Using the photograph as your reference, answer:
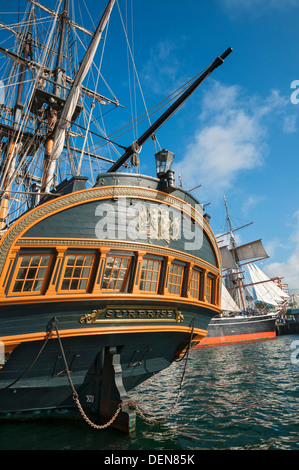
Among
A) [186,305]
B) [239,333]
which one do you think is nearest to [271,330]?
[239,333]

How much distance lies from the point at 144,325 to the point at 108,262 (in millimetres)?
1960

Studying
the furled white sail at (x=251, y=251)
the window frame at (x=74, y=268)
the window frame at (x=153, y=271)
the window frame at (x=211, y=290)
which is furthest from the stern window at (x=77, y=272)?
the furled white sail at (x=251, y=251)

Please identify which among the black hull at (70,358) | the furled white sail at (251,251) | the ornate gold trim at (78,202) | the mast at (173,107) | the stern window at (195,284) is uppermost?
the furled white sail at (251,251)

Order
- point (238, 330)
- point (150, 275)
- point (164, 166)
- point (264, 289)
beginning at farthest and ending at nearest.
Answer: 1. point (264, 289)
2. point (238, 330)
3. point (164, 166)
4. point (150, 275)

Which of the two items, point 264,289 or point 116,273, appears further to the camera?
point 264,289

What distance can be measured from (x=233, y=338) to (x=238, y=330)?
1569 mm

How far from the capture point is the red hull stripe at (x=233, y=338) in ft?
125

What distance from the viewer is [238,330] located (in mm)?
41719

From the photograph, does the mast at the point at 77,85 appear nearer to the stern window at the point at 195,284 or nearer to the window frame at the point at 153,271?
the window frame at the point at 153,271

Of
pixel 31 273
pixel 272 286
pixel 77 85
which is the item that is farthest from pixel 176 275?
pixel 272 286

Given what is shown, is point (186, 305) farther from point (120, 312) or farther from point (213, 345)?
point (213, 345)

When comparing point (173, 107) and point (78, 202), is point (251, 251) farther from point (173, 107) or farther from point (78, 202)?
point (78, 202)
